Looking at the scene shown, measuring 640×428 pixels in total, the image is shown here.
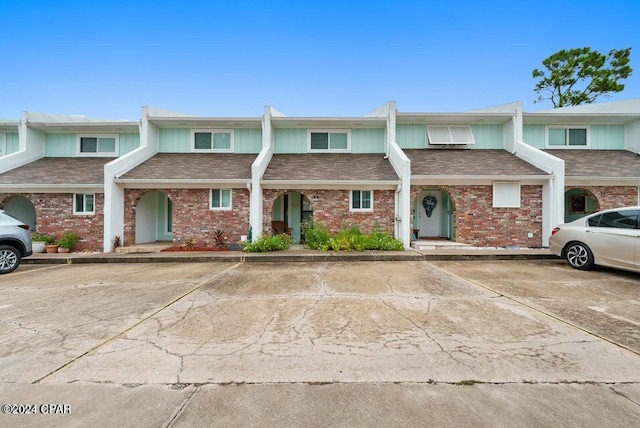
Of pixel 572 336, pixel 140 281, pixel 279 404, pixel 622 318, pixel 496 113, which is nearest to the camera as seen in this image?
pixel 279 404

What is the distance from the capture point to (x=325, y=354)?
2.99 metres

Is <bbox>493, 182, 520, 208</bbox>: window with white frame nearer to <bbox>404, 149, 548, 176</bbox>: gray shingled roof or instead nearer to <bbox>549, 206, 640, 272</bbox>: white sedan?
<bbox>404, 149, 548, 176</bbox>: gray shingled roof

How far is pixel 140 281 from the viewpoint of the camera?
6344 millimetres

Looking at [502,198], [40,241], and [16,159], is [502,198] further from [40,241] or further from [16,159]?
[16,159]

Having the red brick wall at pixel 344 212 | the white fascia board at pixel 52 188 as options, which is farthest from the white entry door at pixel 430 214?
the white fascia board at pixel 52 188

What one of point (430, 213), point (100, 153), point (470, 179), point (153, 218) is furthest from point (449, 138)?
point (100, 153)

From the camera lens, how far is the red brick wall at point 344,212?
435 inches

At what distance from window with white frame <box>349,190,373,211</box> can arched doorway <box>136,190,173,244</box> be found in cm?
845

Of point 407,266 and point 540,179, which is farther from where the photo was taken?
point 540,179

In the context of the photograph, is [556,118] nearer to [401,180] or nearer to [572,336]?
[401,180]

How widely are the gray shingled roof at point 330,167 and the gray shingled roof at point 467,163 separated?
136 centimetres

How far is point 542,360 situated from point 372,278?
373 centimetres

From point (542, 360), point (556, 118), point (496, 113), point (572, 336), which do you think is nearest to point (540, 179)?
point (496, 113)

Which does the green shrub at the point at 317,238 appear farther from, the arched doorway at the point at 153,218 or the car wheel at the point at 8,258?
the car wheel at the point at 8,258
